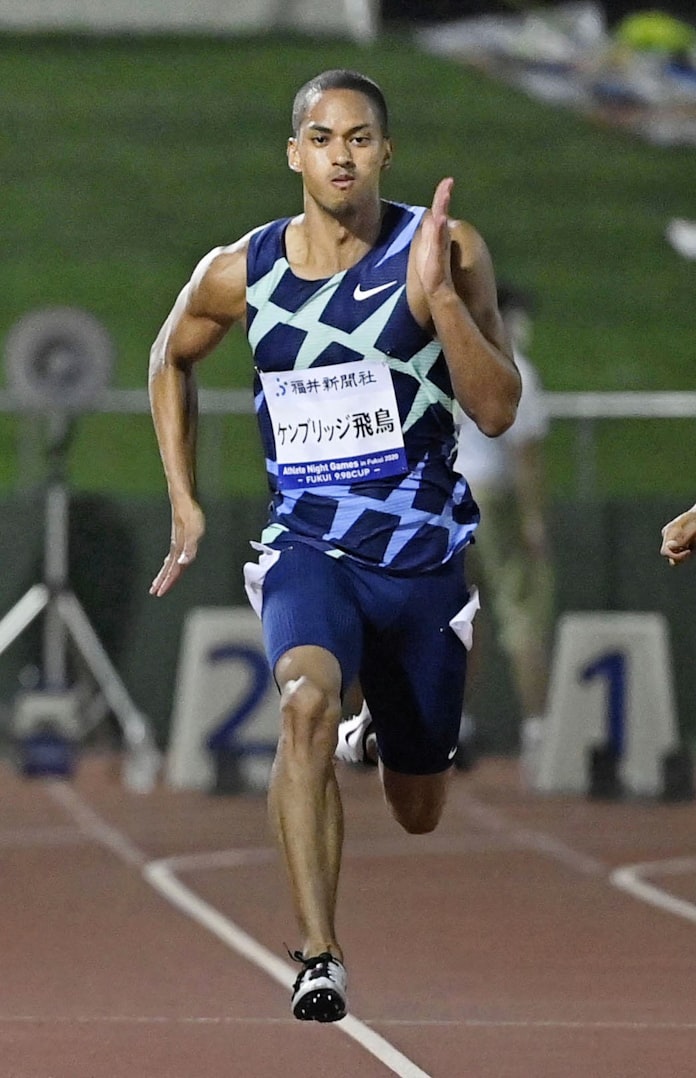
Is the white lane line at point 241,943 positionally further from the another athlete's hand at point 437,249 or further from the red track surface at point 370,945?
the another athlete's hand at point 437,249

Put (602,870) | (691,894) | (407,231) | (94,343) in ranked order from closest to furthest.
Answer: (407,231), (691,894), (602,870), (94,343)

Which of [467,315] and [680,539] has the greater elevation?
[467,315]

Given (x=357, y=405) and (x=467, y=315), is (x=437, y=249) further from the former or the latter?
(x=357, y=405)

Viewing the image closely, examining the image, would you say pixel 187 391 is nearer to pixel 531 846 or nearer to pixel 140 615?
pixel 531 846

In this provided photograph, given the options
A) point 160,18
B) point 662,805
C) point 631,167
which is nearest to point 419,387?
point 662,805

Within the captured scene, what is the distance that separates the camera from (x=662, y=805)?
11156mm

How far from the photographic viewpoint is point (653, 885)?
850cm

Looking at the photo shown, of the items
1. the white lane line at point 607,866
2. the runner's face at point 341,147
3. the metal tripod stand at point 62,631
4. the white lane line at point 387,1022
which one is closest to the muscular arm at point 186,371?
the runner's face at point 341,147

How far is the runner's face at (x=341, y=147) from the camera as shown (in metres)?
5.48

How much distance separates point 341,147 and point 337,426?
63 centimetres

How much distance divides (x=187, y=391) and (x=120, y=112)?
2438 centimetres

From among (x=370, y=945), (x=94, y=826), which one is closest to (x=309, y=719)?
(x=370, y=945)

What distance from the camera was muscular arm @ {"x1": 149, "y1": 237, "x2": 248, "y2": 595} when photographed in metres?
5.70

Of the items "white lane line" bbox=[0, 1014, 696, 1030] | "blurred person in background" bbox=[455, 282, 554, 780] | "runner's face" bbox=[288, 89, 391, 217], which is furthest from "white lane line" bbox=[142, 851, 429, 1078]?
"blurred person in background" bbox=[455, 282, 554, 780]
